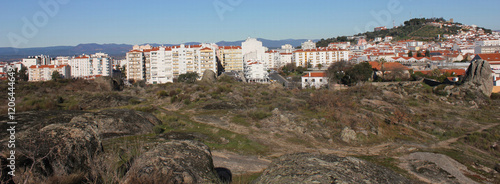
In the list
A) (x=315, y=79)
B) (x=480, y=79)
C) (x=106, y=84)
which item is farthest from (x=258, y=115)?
(x=315, y=79)

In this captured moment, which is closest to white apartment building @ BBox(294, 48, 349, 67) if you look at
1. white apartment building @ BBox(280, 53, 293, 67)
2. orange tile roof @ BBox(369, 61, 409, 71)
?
white apartment building @ BBox(280, 53, 293, 67)

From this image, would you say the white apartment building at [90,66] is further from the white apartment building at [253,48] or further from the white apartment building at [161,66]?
the white apartment building at [253,48]

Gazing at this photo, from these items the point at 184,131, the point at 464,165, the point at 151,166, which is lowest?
the point at 464,165

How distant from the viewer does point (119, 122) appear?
14492mm

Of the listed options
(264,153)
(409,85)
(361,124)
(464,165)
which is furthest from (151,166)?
(409,85)

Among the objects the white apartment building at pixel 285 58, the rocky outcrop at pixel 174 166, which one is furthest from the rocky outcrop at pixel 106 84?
the white apartment building at pixel 285 58

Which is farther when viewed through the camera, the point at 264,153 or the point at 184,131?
the point at 184,131

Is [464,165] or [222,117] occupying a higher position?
[222,117]

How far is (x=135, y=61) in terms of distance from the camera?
3083 inches

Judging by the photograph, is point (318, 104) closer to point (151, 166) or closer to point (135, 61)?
point (151, 166)

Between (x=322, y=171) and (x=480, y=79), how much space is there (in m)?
45.2

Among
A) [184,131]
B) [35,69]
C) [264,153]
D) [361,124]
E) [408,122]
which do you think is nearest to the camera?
[264,153]

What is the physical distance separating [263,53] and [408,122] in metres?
82.5

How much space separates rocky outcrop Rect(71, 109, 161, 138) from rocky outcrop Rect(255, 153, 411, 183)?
956 centimetres
